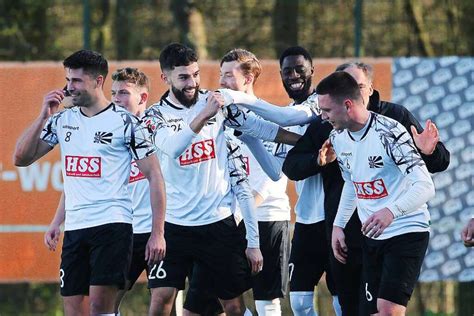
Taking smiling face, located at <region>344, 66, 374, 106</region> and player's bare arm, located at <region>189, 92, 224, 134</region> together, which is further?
smiling face, located at <region>344, 66, 374, 106</region>

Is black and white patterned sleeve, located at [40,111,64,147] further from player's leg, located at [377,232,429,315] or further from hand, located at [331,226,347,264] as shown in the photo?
player's leg, located at [377,232,429,315]

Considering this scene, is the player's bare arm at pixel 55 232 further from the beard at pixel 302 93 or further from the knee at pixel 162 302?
the beard at pixel 302 93

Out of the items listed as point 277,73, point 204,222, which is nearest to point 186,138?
point 204,222

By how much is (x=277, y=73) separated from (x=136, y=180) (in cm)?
Result: 247

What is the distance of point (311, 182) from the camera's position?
9867 millimetres

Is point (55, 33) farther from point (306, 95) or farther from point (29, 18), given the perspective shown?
point (306, 95)

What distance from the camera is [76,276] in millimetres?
8484

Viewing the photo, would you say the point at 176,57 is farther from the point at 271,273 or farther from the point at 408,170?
the point at 271,273

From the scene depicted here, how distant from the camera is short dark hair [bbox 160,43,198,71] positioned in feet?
29.9

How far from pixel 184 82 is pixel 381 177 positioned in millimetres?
1580

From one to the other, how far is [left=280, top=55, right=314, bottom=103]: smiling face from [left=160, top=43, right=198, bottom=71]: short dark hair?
3.14ft

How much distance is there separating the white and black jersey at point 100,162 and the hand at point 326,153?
45.8 inches

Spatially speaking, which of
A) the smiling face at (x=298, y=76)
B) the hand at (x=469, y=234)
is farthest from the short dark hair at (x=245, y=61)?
the hand at (x=469, y=234)

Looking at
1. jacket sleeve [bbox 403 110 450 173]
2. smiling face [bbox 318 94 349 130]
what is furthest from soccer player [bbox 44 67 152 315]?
jacket sleeve [bbox 403 110 450 173]
